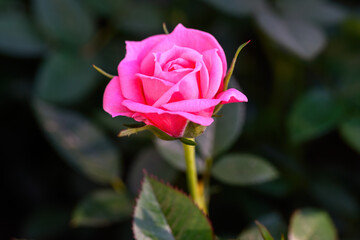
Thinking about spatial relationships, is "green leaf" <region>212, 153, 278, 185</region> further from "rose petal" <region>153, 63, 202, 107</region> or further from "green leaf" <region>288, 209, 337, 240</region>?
"rose petal" <region>153, 63, 202, 107</region>

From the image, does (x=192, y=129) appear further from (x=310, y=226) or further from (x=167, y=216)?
(x=310, y=226)

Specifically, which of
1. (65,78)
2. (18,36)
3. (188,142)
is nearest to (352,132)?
(188,142)

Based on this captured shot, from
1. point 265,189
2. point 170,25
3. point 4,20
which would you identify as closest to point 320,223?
point 265,189

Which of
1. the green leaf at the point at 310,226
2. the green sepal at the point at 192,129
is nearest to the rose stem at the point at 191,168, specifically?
the green sepal at the point at 192,129

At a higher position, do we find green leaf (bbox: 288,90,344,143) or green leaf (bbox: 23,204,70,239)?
green leaf (bbox: 288,90,344,143)

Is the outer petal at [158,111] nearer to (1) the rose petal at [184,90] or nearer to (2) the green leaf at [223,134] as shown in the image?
(1) the rose petal at [184,90]

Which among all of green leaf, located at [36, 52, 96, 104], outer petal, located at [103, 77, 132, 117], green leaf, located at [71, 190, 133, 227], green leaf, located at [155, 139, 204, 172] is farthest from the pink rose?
green leaf, located at [36, 52, 96, 104]
